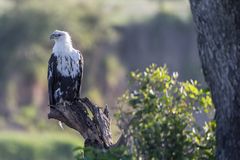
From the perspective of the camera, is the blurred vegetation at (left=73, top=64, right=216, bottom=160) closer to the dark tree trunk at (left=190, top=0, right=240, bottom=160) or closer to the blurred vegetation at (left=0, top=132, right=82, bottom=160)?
the dark tree trunk at (left=190, top=0, right=240, bottom=160)

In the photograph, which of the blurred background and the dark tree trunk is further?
the blurred background

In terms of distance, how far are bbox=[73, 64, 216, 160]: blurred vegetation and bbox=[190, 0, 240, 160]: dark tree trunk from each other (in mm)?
409

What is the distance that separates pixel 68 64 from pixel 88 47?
1034 inches

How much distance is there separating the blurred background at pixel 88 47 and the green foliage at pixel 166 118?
24155 millimetres

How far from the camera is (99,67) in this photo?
38.5m

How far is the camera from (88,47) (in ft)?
128

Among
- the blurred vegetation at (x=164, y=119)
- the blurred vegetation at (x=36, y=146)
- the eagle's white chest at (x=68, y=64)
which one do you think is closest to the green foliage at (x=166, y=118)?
the blurred vegetation at (x=164, y=119)

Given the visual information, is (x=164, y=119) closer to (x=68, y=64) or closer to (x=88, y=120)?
(x=88, y=120)

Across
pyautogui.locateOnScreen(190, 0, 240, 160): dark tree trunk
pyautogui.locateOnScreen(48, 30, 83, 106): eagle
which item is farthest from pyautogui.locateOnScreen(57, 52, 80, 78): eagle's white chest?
pyautogui.locateOnScreen(190, 0, 240, 160): dark tree trunk

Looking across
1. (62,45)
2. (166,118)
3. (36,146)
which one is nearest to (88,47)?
(36,146)

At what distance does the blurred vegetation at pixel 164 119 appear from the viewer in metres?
9.31

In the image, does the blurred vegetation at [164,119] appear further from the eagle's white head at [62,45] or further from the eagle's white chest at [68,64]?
the eagle's white head at [62,45]

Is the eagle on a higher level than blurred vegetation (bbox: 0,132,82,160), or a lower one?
lower

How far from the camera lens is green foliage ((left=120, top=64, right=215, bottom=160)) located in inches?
367
